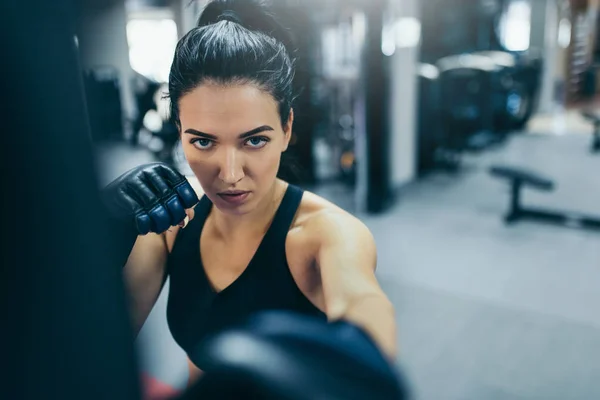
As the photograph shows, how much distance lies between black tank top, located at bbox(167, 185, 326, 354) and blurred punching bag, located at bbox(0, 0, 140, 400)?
17.3 inches

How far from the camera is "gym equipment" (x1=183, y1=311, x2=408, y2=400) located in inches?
15.2

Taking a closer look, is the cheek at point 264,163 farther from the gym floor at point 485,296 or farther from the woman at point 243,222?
the gym floor at point 485,296

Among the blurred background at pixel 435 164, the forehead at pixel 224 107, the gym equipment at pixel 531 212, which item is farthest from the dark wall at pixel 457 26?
the forehead at pixel 224 107

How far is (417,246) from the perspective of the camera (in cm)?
385

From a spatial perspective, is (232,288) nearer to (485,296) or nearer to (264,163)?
(264,163)

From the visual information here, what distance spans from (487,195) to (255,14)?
4.83 meters

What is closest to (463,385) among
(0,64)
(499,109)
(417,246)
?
(417,246)

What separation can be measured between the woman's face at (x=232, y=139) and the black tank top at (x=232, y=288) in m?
0.08

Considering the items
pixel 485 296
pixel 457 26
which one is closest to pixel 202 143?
pixel 485 296

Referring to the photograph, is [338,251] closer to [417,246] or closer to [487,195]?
[417,246]

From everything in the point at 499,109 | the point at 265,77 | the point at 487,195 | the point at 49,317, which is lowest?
the point at 487,195

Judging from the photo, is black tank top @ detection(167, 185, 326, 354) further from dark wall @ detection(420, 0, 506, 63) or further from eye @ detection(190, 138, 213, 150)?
dark wall @ detection(420, 0, 506, 63)

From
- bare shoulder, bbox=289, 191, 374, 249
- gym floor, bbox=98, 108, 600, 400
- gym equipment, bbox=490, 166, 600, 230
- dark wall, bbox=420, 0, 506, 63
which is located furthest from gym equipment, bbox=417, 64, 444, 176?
bare shoulder, bbox=289, 191, 374, 249

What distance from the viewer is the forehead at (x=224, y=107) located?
0.67m
